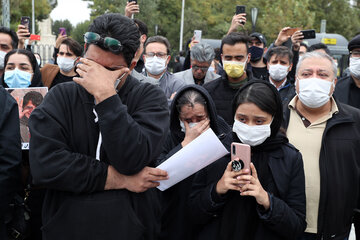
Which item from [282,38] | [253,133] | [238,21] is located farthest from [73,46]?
[253,133]

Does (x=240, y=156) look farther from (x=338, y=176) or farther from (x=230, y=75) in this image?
(x=230, y=75)

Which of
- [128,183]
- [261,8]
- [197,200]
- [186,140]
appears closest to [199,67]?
[186,140]

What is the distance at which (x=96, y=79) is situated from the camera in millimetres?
2031

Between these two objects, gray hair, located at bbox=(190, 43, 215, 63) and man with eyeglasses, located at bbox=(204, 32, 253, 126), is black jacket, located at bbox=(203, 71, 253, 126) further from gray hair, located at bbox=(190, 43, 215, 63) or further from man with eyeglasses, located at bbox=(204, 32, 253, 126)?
gray hair, located at bbox=(190, 43, 215, 63)

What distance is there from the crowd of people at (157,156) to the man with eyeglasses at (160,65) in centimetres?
162

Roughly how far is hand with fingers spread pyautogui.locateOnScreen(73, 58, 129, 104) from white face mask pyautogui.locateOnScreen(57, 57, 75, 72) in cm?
397

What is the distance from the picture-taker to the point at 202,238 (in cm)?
279

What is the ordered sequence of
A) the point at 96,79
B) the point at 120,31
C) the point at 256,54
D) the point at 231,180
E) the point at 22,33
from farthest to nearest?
the point at 256,54, the point at 22,33, the point at 231,180, the point at 120,31, the point at 96,79

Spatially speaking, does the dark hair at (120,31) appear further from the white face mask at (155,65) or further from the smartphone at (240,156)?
the white face mask at (155,65)

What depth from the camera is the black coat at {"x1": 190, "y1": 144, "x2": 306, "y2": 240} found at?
256 centimetres

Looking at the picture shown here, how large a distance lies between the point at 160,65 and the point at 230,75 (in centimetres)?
104

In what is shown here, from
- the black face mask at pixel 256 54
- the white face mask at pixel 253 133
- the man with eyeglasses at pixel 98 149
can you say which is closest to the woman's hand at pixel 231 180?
the white face mask at pixel 253 133

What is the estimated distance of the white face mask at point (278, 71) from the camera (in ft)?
18.3

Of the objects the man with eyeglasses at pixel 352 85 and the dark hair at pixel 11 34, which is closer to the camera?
the man with eyeglasses at pixel 352 85
